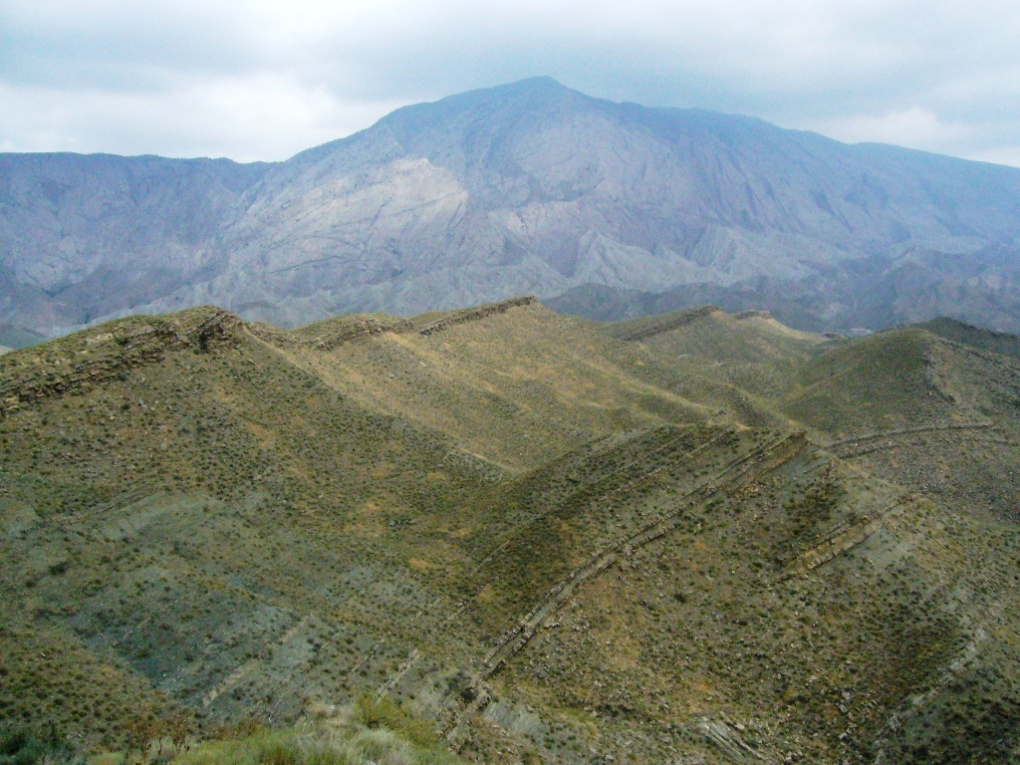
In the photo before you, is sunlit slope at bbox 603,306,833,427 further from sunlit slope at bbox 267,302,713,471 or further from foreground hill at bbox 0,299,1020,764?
foreground hill at bbox 0,299,1020,764

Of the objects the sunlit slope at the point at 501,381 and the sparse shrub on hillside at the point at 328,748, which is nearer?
the sparse shrub on hillside at the point at 328,748

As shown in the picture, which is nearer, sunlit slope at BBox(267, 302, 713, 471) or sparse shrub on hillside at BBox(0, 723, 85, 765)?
sparse shrub on hillside at BBox(0, 723, 85, 765)

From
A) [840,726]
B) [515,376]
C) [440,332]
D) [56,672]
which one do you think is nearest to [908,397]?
[515,376]

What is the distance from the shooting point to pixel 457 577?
28.0 meters

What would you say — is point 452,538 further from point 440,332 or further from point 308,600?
point 440,332

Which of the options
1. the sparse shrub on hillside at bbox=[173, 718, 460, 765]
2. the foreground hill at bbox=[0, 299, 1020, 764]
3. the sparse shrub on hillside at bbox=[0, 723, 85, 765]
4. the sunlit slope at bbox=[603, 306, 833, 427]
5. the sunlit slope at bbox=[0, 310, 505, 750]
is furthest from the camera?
the sunlit slope at bbox=[603, 306, 833, 427]

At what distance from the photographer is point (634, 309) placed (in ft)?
596

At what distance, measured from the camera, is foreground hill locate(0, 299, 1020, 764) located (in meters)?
20.2

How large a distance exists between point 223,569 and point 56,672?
25.2ft

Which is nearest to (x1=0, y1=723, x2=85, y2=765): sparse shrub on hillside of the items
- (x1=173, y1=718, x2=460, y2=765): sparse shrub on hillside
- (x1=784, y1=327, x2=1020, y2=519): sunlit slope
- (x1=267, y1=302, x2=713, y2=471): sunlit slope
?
(x1=173, y1=718, x2=460, y2=765): sparse shrub on hillside

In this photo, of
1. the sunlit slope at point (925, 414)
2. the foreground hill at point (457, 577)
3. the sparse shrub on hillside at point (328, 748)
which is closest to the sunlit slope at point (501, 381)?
the foreground hill at point (457, 577)

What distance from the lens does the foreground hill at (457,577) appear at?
20.2 metres

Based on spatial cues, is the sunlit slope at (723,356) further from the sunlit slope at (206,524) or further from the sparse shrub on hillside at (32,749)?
the sparse shrub on hillside at (32,749)

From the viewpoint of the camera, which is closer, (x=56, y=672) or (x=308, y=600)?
(x=56, y=672)
